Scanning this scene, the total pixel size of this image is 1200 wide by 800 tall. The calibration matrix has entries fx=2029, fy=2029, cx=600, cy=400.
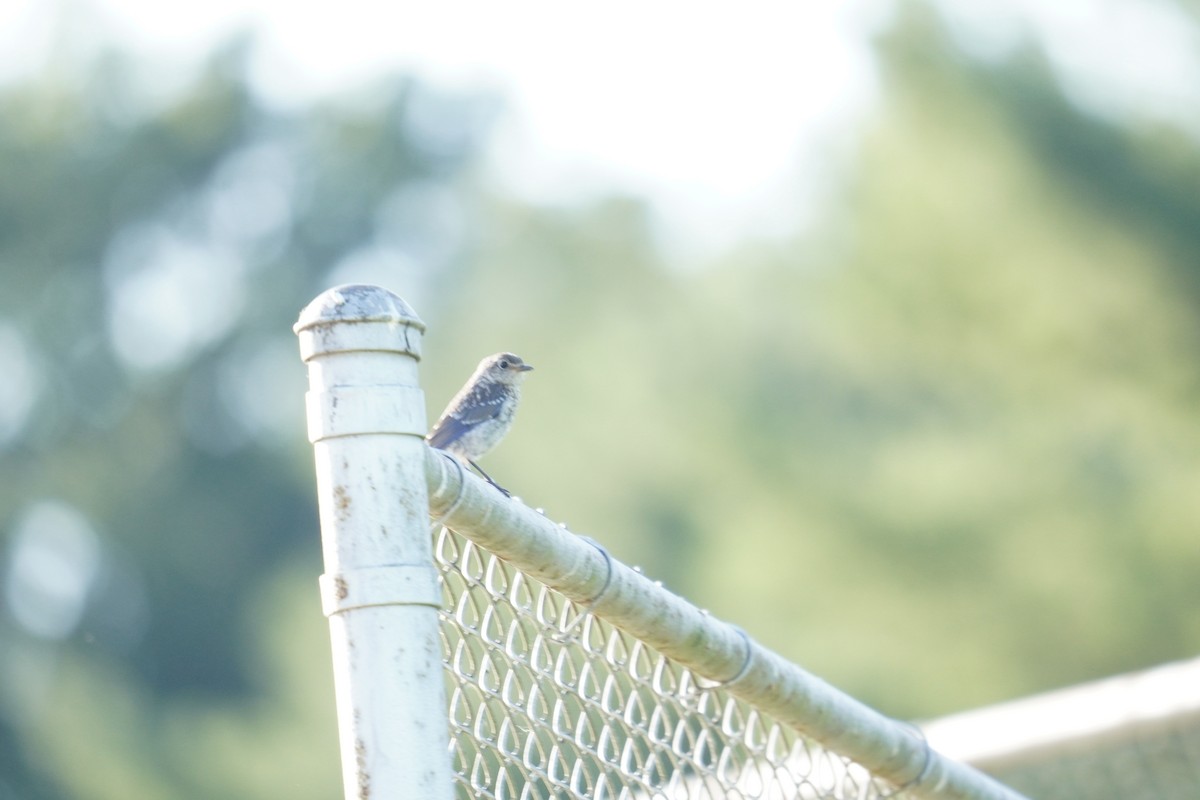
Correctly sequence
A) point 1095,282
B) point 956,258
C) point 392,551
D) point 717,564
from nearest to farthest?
point 392,551, point 1095,282, point 956,258, point 717,564

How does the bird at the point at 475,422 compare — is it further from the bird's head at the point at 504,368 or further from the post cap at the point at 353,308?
the post cap at the point at 353,308

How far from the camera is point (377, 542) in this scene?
1939 millimetres

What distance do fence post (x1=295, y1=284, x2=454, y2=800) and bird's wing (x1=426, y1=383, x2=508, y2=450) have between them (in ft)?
7.51

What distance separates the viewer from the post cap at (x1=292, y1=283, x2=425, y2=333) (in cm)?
199

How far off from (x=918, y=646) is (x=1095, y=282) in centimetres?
274

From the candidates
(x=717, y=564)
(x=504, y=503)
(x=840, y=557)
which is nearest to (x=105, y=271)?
(x=717, y=564)

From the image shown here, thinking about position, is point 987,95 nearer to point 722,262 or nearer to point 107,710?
point 722,262

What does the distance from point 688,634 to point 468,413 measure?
5.80ft

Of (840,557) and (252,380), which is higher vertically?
(252,380)

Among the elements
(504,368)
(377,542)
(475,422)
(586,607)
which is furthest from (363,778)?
(504,368)

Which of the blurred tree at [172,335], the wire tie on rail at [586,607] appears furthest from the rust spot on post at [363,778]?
the blurred tree at [172,335]

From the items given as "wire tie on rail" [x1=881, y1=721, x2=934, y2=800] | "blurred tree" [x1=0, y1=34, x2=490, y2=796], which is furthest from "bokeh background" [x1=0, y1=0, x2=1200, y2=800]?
"wire tie on rail" [x1=881, y1=721, x2=934, y2=800]

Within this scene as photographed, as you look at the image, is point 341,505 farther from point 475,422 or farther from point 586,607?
point 475,422

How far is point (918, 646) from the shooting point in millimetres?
13672
